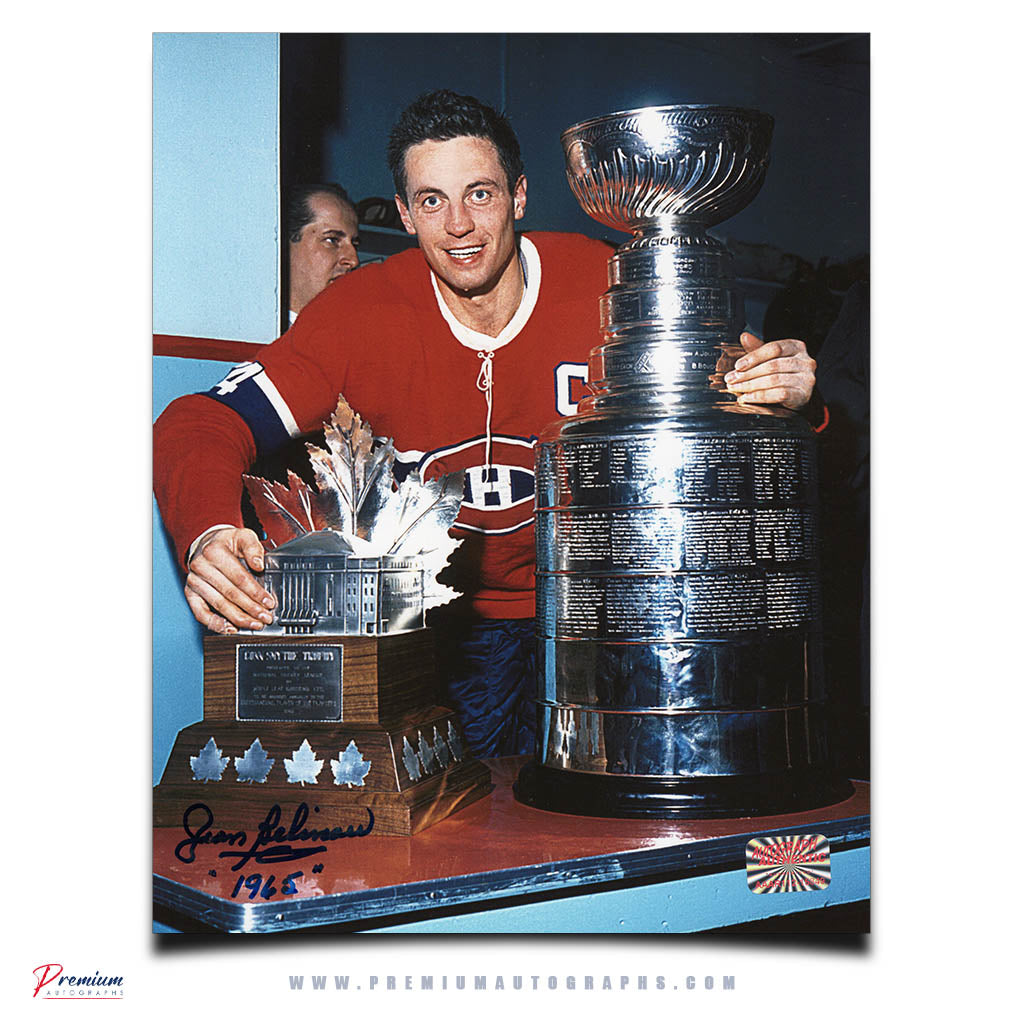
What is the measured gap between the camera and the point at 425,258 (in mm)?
2695

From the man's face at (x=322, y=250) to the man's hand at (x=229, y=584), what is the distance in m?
0.52

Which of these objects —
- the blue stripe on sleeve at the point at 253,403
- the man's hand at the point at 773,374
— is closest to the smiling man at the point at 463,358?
the blue stripe on sleeve at the point at 253,403

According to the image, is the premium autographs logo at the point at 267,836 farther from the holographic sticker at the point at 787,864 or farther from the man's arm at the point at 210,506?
the holographic sticker at the point at 787,864

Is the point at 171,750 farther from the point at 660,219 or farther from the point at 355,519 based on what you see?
the point at 660,219

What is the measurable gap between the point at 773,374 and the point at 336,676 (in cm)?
100

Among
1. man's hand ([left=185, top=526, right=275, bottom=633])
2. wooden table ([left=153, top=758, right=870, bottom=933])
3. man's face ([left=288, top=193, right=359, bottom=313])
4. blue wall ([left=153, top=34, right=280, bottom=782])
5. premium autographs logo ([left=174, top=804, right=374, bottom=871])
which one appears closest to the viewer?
wooden table ([left=153, top=758, right=870, bottom=933])

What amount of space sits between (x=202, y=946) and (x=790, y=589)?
126cm

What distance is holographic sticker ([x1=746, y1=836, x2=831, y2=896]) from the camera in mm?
2428

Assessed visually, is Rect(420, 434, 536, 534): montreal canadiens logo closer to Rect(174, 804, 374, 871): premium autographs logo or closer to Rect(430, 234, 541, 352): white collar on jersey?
Rect(430, 234, 541, 352): white collar on jersey

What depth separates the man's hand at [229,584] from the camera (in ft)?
8.04

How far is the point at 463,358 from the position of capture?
2707 millimetres
